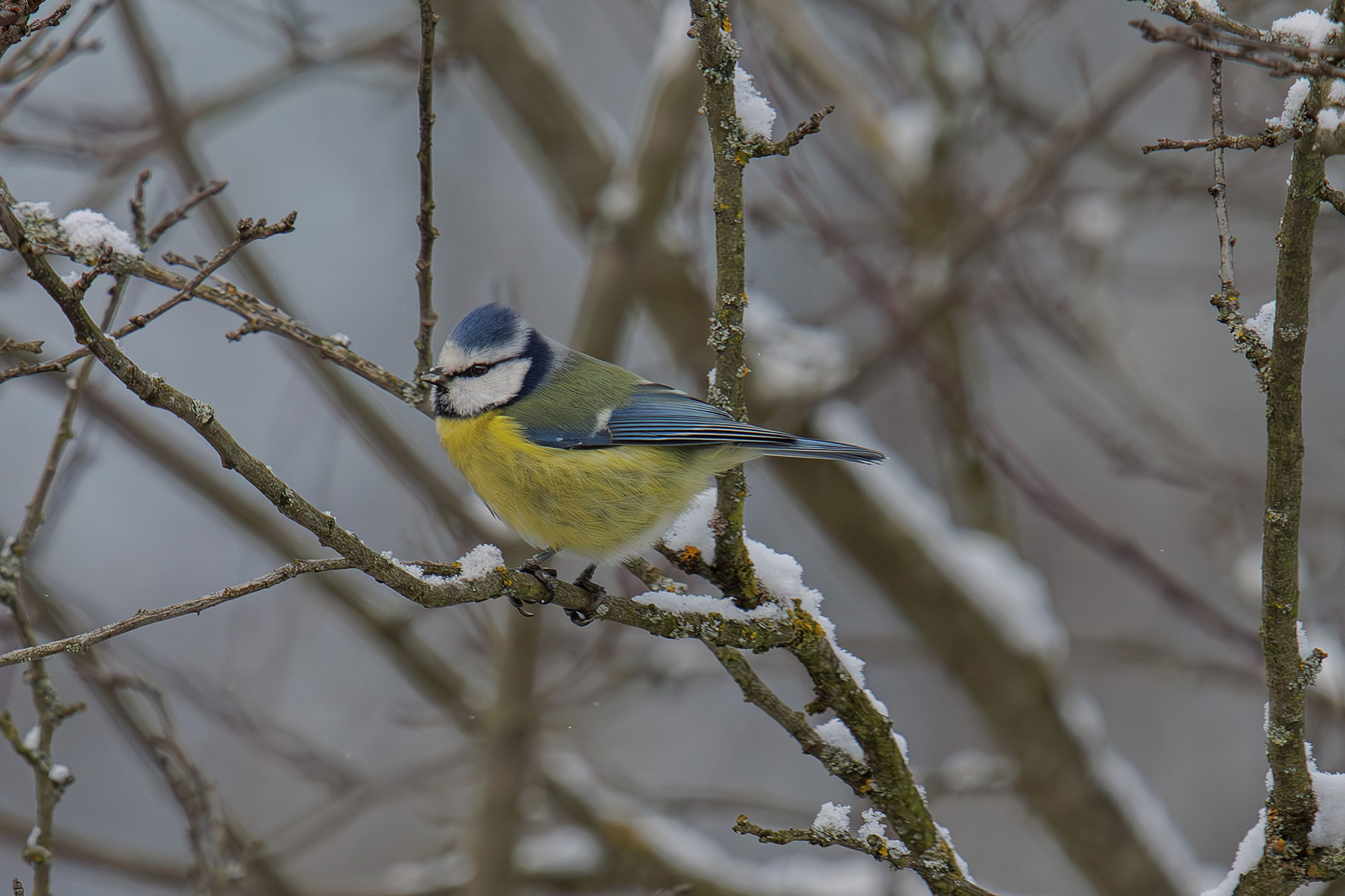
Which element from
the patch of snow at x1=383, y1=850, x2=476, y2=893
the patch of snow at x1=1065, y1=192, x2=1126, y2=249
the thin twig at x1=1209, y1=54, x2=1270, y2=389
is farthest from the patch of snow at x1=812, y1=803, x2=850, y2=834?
the patch of snow at x1=1065, y1=192, x2=1126, y2=249

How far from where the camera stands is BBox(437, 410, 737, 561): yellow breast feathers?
8.79 ft

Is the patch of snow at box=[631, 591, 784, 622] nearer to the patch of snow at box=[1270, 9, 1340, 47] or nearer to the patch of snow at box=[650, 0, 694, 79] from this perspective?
the patch of snow at box=[1270, 9, 1340, 47]

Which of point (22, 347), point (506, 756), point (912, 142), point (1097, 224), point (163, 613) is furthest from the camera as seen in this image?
point (912, 142)

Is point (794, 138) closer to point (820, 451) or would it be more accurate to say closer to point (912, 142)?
point (820, 451)

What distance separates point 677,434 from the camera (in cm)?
279

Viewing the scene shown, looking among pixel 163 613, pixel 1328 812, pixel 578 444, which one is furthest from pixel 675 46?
pixel 1328 812

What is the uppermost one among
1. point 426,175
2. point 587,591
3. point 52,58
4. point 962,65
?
point 962,65

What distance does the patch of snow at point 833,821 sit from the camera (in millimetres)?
1854

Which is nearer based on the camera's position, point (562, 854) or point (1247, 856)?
point (1247, 856)

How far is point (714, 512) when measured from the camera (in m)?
2.25

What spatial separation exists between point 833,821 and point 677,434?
3.91 feet

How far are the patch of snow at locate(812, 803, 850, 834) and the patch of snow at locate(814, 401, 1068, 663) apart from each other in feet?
8.52

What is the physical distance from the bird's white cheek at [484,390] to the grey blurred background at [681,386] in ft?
3.10

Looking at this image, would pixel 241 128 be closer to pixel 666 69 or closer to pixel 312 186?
pixel 312 186
